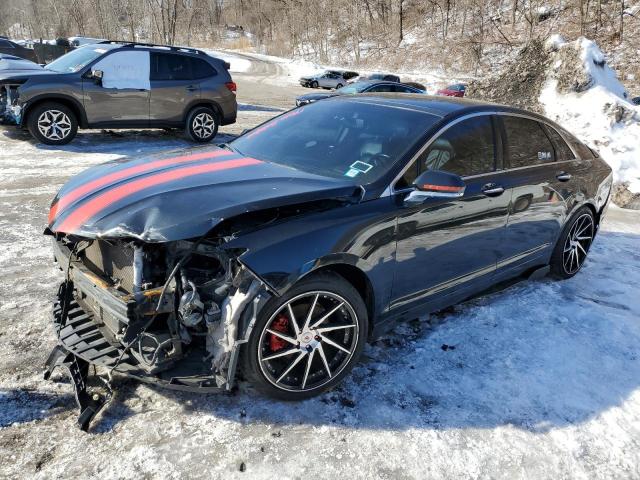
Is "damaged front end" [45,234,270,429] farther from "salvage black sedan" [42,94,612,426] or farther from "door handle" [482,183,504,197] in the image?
"door handle" [482,183,504,197]

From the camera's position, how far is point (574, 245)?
4789mm

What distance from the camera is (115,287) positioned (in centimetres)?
271

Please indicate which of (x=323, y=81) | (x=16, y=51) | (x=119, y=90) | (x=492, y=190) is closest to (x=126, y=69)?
(x=119, y=90)

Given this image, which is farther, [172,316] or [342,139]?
[342,139]

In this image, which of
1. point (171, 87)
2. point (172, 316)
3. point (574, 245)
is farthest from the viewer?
point (171, 87)

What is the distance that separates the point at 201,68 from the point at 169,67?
65 centimetres

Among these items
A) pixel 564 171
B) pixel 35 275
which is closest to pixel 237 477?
pixel 35 275

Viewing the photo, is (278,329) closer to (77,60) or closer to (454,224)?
(454,224)

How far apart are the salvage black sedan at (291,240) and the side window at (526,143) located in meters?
0.02

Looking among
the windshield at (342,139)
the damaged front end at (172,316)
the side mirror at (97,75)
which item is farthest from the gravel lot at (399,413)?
the side mirror at (97,75)

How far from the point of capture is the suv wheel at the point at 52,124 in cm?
852

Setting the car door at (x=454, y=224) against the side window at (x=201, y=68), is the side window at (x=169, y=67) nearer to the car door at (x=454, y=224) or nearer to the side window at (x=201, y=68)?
the side window at (x=201, y=68)

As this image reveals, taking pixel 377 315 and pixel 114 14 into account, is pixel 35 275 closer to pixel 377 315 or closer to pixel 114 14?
pixel 377 315

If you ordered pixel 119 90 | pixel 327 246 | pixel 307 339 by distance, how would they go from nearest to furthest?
pixel 327 246 < pixel 307 339 < pixel 119 90
